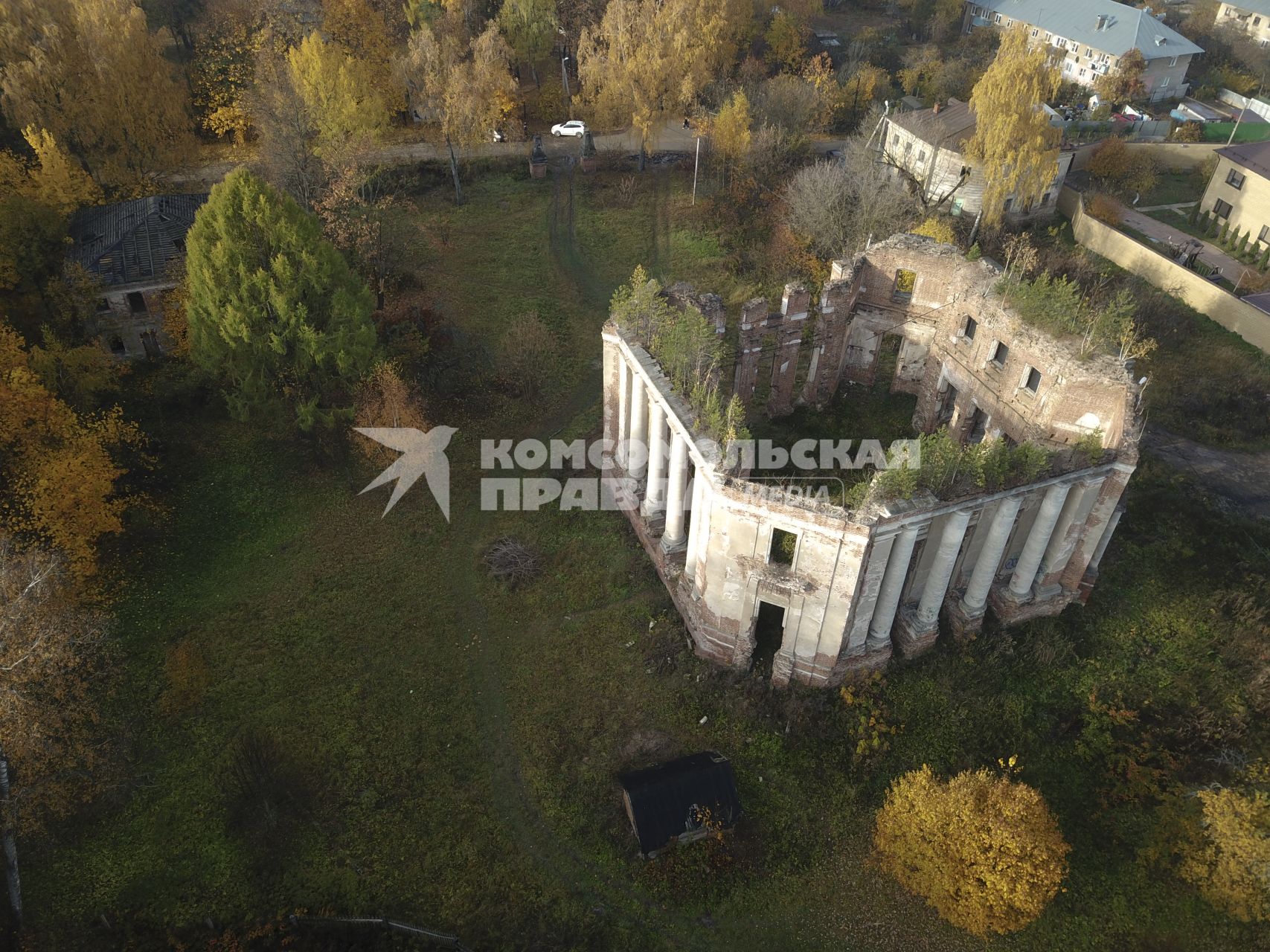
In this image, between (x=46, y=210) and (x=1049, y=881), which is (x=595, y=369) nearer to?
(x=46, y=210)

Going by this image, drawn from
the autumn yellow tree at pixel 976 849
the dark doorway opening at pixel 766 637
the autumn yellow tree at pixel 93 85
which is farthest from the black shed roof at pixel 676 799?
the autumn yellow tree at pixel 93 85

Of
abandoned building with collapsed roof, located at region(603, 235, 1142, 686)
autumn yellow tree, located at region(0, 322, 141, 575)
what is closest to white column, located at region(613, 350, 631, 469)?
abandoned building with collapsed roof, located at region(603, 235, 1142, 686)

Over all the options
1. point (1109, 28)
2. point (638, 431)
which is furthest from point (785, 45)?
point (638, 431)

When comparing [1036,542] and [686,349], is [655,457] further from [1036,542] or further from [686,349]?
[1036,542]

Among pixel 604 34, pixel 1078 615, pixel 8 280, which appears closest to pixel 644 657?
pixel 1078 615

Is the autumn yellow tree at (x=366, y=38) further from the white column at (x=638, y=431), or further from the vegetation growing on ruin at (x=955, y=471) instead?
the vegetation growing on ruin at (x=955, y=471)
